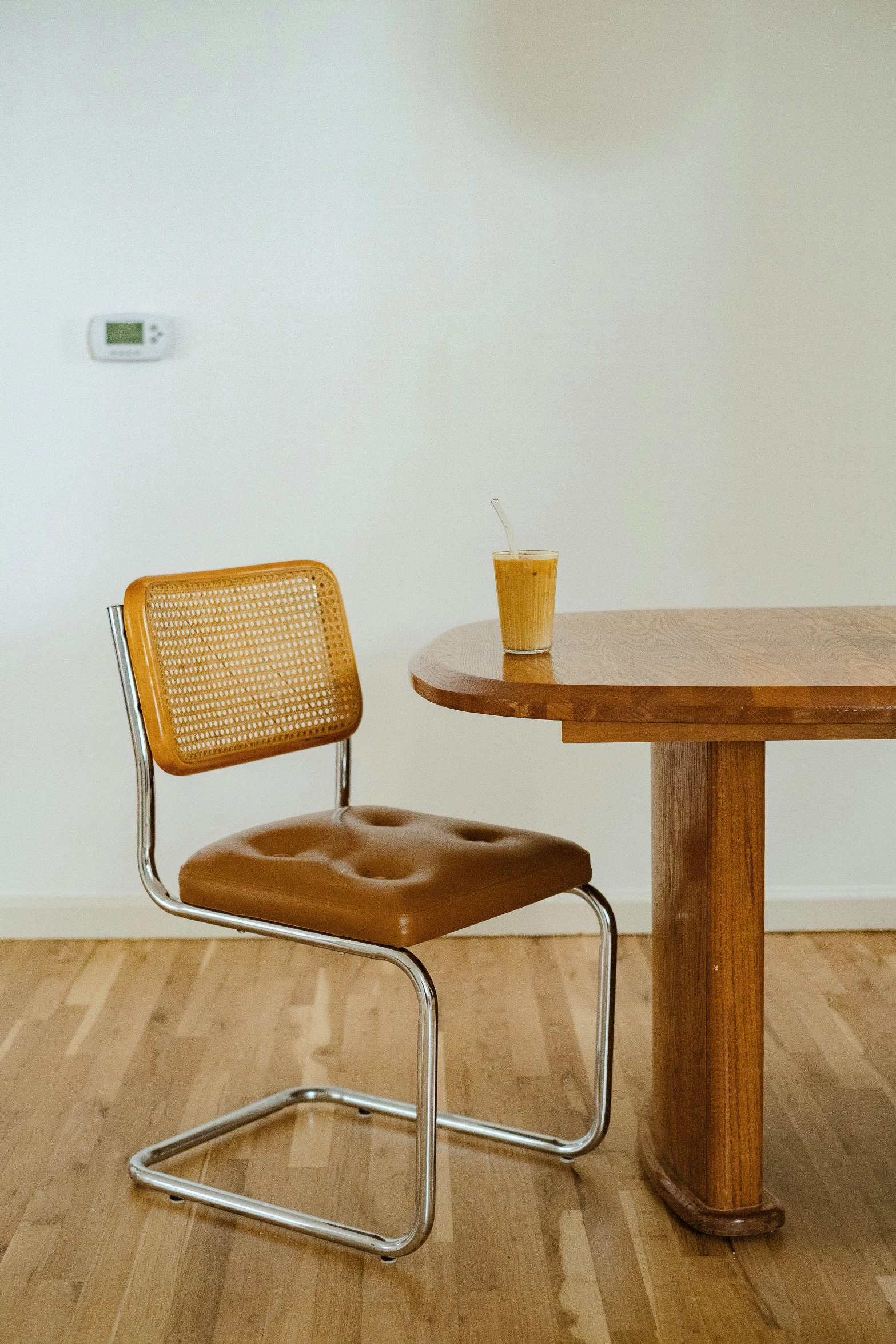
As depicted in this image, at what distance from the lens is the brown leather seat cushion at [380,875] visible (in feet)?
4.87

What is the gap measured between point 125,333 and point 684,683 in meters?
1.79

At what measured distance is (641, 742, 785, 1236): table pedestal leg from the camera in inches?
60.8

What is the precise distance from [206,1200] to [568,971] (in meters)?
1.04

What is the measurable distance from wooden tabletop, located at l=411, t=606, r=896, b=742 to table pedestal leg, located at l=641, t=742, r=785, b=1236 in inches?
6.3

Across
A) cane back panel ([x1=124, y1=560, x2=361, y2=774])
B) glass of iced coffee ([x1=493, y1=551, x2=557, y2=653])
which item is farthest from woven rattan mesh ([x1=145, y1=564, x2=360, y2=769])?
glass of iced coffee ([x1=493, y1=551, x2=557, y2=653])

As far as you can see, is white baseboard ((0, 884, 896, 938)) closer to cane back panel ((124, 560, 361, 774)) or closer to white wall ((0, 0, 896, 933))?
white wall ((0, 0, 896, 933))

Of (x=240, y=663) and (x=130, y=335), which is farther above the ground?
(x=130, y=335)

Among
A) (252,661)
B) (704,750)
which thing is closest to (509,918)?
(252,661)

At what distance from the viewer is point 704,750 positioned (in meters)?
1.54

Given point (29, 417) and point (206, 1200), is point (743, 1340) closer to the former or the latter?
point (206, 1200)

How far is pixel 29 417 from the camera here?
2.67 m

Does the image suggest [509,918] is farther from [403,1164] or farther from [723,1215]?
[723,1215]

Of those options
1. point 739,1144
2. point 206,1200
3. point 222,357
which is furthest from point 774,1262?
point 222,357

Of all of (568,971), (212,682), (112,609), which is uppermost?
(112,609)
